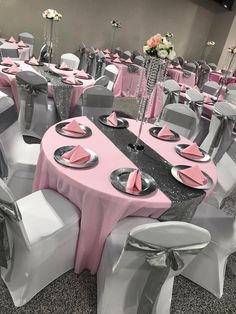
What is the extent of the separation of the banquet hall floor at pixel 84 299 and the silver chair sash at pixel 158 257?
55cm

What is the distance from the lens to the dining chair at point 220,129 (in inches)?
130

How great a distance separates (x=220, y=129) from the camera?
10.9 ft

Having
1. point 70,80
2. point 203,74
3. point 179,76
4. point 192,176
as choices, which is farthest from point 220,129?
point 203,74

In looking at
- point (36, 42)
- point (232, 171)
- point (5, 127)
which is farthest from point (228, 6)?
point (5, 127)

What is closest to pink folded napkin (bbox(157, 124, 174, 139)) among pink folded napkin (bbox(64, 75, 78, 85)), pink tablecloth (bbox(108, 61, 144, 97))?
pink folded napkin (bbox(64, 75, 78, 85))

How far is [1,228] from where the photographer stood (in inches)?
57.6

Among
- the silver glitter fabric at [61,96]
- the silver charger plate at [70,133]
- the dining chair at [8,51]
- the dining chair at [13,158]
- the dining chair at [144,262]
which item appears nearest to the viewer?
the dining chair at [144,262]

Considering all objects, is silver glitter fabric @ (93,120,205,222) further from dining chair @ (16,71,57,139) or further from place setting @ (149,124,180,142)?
dining chair @ (16,71,57,139)

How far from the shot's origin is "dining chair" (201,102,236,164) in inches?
130

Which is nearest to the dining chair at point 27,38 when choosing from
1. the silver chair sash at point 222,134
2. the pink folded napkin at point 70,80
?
the pink folded napkin at point 70,80

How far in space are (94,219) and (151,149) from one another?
0.78 metres

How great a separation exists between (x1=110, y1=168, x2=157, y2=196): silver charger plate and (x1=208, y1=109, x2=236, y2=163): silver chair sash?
1.89 metres

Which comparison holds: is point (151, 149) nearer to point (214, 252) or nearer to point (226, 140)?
point (214, 252)

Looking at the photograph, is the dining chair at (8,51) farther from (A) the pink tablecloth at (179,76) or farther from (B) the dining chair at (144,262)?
(B) the dining chair at (144,262)
